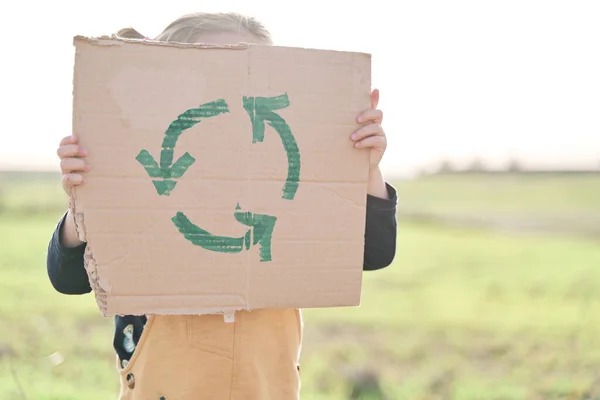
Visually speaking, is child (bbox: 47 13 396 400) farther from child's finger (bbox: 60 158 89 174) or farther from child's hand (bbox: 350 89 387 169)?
child's finger (bbox: 60 158 89 174)

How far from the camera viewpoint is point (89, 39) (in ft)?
3.14

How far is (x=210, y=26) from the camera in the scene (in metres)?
1.17

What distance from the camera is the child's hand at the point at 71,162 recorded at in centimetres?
96

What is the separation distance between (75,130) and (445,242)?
3876 millimetres

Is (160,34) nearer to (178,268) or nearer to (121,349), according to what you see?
(178,268)

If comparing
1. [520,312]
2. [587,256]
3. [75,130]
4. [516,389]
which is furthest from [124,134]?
[587,256]

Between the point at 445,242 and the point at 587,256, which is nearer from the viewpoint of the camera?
the point at 587,256

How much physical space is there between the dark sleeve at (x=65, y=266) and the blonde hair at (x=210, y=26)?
0.40 metres

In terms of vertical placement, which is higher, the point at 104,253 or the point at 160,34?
the point at 160,34

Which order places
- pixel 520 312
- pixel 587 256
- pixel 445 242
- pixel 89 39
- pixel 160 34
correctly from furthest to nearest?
pixel 445 242, pixel 587 256, pixel 520 312, pixel 160 34, pixel 89 39

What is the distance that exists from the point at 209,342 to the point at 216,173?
1.00ft

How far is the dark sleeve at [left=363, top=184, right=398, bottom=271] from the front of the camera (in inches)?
46.4

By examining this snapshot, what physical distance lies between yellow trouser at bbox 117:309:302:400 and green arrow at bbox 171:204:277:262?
5.8 inches

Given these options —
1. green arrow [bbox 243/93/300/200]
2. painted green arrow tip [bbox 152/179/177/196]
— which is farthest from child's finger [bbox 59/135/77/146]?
green arrow [bbox 243/93/300/200]
